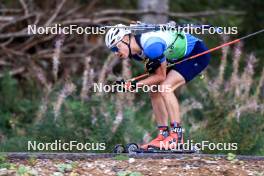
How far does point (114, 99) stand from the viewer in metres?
9.73

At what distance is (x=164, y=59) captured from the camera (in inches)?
313

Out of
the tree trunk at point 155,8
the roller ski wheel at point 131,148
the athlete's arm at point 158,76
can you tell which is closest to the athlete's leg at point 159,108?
the athlete's arm at point 158,76

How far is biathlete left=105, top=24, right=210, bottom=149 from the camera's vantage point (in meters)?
7.90

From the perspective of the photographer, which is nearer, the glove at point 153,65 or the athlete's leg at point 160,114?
the glove at point 153,65

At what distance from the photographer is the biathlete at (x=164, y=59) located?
7.90 m

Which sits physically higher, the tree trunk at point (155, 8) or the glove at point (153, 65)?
the tree trunk at point (155, 8)

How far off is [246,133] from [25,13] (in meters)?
6.13

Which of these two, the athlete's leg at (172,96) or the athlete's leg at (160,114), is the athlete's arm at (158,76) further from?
the athlete's leg at (160,114)

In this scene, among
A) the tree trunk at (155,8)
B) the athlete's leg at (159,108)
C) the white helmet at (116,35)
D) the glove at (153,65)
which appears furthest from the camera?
the tree trunk at (155,8)

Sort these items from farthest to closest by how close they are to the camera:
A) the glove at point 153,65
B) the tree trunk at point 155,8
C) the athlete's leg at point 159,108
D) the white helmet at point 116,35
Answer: the tree trunk at point 155,8 < the athlete's leg at point 159,108 < the white helmet at point 116,35 < the glove at point 153,65

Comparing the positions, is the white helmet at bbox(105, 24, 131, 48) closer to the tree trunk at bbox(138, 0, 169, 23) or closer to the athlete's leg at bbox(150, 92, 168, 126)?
the athlete's leg at bbox(150, 92, 168, 126)

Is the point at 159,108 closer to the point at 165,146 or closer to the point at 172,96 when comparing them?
the point at 172,96

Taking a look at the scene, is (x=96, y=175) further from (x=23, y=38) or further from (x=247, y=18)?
(x=247, y=18)

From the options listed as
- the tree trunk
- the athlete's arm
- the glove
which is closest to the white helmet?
the glove
